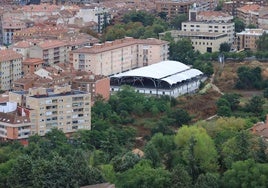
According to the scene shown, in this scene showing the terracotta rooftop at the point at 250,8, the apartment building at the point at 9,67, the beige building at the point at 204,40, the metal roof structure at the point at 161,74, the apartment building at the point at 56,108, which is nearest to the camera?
the apartment building at the point at 56,108

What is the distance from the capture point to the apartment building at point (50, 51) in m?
18.9

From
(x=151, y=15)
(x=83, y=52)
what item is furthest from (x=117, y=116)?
(x=151, y=15)

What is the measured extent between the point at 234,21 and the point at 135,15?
2950mm

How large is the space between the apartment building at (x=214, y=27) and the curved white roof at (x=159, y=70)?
11.3 feet

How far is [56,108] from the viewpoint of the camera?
14156 millimetres

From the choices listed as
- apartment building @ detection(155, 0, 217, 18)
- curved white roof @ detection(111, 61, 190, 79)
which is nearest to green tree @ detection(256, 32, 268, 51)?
curved white roof @ detection(111, 61, 190, 79)

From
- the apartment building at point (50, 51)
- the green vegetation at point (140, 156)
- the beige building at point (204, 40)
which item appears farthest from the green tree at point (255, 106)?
the beige building at point (204, 40)

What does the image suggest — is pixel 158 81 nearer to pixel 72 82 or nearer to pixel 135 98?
pixel 135 98

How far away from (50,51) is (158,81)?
2.92 metres

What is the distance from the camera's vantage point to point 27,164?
11.1m

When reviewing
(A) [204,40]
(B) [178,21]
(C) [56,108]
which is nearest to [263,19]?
(B) [178,21]

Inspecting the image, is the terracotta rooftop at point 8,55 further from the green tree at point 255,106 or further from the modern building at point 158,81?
the green tree at point 255,106

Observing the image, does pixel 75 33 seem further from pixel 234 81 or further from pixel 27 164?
pixel 27 164

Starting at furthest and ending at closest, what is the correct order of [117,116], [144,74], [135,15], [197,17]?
[135,15] → [197,17] → [144,74] → [117,116]
